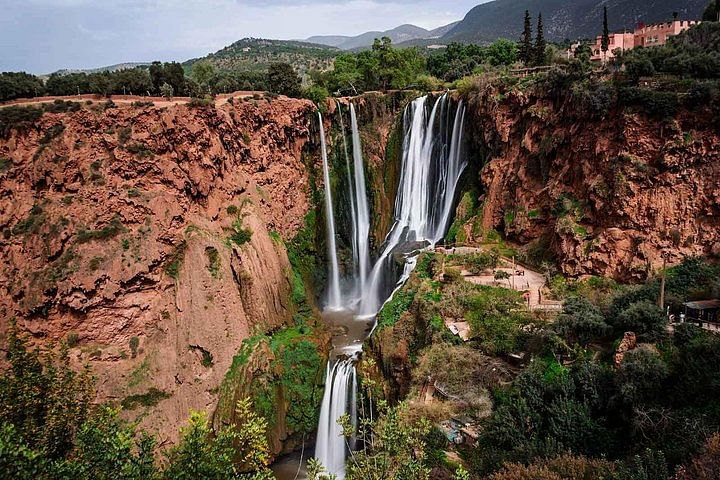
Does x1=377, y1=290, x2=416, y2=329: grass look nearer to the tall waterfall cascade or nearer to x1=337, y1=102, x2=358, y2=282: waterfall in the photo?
the tall waterfall cascade

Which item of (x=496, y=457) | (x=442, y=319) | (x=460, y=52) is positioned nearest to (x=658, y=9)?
(x=460, y=52)

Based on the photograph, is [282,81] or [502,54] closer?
[282,81]

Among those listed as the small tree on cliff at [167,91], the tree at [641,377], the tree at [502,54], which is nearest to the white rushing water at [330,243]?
the small tree on cliff at [167,91]

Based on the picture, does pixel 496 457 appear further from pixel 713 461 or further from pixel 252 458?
pixel 252 458

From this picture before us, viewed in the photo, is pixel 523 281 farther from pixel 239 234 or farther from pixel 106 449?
pixel 106 449

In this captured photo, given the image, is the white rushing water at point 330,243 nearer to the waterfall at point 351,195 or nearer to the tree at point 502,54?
the waterfall at point 351,195

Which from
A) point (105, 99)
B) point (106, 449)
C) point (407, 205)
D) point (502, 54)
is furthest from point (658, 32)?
point (106, 449)
